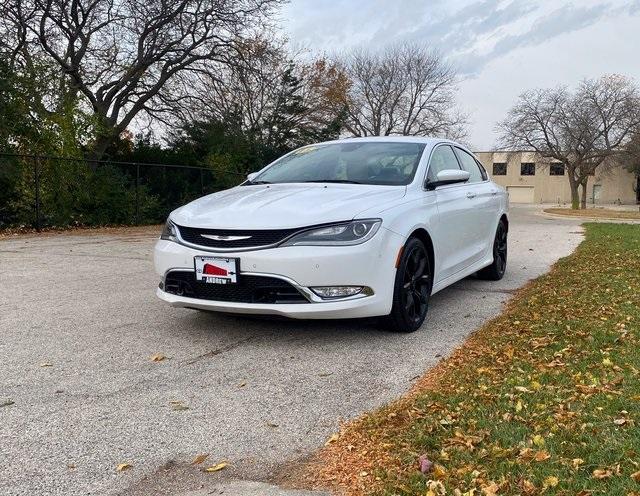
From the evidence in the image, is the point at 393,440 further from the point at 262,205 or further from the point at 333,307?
the point at 262,205

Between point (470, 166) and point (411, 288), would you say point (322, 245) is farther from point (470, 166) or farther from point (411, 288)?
point (470, 166)

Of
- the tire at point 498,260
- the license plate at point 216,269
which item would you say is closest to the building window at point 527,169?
the tire at point 498,260

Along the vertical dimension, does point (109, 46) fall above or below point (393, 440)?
above

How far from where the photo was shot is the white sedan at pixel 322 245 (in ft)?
12.6

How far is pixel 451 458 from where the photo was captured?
7.30 feet

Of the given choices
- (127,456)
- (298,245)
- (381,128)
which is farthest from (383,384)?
(381,128)

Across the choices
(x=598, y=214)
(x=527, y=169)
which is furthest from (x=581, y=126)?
(x=527, y=169)

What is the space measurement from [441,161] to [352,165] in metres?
0.99

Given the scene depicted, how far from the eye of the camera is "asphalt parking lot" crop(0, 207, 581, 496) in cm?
240

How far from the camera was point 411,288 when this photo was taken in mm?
4391

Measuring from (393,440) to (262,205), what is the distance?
2173 mm

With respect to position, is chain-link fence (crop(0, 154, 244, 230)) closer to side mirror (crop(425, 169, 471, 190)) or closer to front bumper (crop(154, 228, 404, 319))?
front bumper (crop(154, 228, 404, 319))

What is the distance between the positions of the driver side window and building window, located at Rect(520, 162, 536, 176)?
72.7 metres

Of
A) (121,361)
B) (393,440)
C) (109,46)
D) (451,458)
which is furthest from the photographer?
(109,46)
